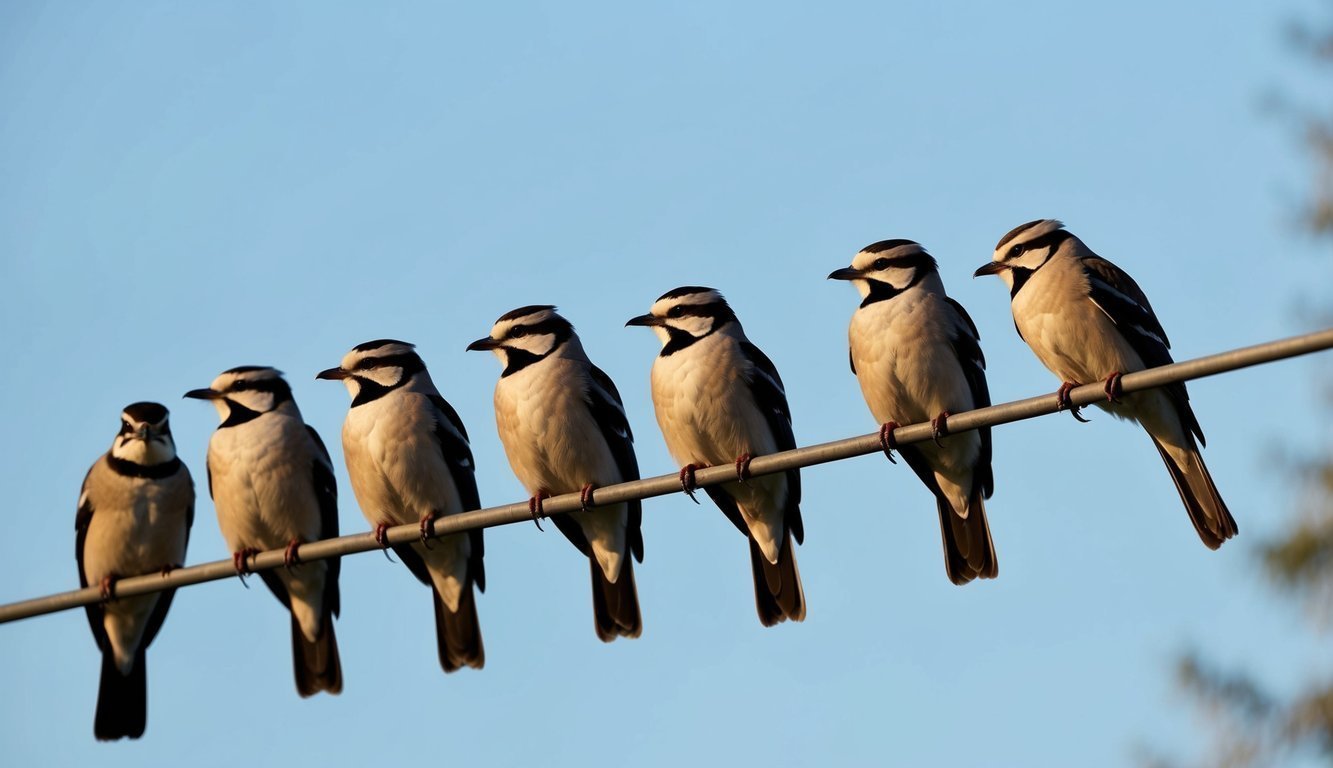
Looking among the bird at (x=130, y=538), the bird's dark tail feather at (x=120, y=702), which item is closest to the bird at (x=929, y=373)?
the bird at (x=130, y=538)

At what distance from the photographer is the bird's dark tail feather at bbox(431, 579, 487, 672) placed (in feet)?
39.4

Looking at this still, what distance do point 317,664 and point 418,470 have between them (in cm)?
155

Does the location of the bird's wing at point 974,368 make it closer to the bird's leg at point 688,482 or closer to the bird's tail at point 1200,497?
the bird's tail at point 1200,497

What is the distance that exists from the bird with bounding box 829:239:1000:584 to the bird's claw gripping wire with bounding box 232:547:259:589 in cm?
377

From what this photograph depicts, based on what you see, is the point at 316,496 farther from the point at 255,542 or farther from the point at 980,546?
the point at 980,546

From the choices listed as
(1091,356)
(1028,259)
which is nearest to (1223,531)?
(1091,356)

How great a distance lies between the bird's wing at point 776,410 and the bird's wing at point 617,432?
0.94m

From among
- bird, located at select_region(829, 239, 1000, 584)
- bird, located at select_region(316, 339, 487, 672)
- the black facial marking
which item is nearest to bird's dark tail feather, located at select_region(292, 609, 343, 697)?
bird, located at select_region(316, 339, 487, 672)

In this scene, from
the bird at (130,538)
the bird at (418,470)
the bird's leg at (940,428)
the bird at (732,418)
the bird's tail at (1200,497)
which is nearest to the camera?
the bird's leg at (940,428)

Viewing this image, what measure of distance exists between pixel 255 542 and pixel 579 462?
7.17 feet

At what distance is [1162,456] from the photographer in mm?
11008

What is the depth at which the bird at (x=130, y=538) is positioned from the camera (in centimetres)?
1202

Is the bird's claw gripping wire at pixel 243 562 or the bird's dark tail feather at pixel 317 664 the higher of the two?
the bird's claw gripping wire at pixel 243 562

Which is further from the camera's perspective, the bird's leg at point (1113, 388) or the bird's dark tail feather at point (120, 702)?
the bird's dark tail feather at point (120, 702)
